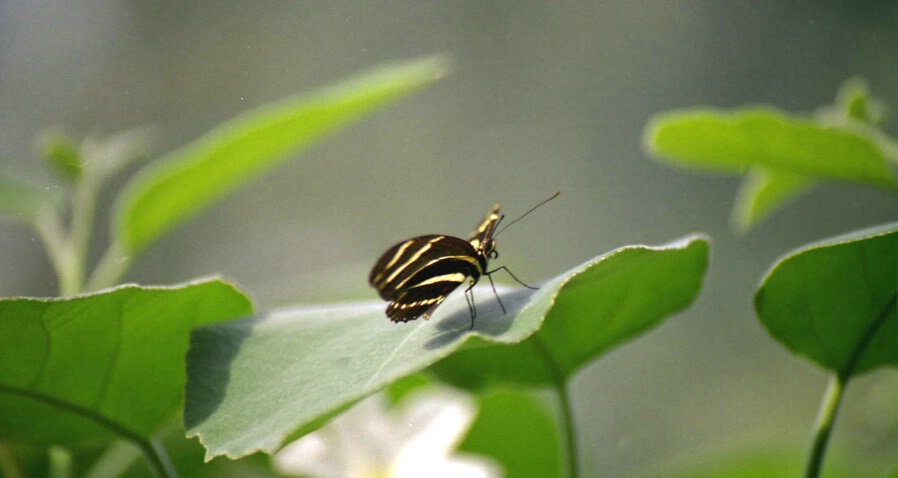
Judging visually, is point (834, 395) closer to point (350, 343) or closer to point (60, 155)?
point (350, 343)

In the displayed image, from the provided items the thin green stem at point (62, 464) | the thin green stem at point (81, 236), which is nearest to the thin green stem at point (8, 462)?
the thin green stem at point (62, 464)

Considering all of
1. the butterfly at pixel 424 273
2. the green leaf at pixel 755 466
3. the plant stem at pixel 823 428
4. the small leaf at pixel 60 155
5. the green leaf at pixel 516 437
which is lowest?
the green leaf at pixel 755 466

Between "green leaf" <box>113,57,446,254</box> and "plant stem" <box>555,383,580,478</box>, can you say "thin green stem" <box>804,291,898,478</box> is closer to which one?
"plant stem" <box>555,383,580,478</box>

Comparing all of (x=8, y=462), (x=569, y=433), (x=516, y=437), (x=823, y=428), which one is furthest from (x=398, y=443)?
(x=823, y=428)

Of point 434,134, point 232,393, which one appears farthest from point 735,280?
point 232,393

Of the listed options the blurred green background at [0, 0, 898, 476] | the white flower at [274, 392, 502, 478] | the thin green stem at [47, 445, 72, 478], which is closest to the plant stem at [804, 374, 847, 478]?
the white flower at [274, 392, 502, 478]

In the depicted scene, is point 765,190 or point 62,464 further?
point 765,190

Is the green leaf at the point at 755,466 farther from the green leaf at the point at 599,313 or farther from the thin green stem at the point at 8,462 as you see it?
the thin green stem at the point at 8,462
